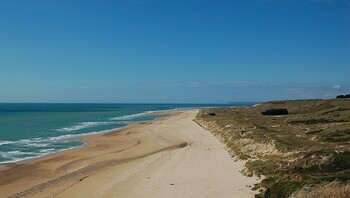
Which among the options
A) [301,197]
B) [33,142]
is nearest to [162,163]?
[301,197]

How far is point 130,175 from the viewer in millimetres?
24453

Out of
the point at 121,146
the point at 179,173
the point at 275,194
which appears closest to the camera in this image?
the point at 275,194

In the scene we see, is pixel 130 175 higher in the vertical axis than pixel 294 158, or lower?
lower

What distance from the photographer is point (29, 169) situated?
27875mm

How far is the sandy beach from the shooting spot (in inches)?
790

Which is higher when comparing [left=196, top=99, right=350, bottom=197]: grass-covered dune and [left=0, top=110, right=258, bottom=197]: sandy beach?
[left=196, top=99, right=350, bottom=197]: grass-covered dune

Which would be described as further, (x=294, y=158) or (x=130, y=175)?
(x=130, y=175)

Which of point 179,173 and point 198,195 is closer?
point 198,195

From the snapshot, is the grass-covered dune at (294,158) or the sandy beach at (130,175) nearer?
the grass-covered dune at (294,158)

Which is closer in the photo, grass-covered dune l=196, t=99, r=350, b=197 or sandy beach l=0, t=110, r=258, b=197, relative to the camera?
grass-covered dune l=196, t=99, r=350, b=197

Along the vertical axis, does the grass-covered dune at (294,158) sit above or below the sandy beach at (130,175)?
above

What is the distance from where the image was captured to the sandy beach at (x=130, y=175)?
2006cm

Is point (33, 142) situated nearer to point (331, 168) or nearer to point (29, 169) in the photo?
point (29, 169)

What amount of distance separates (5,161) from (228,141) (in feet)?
67.0
